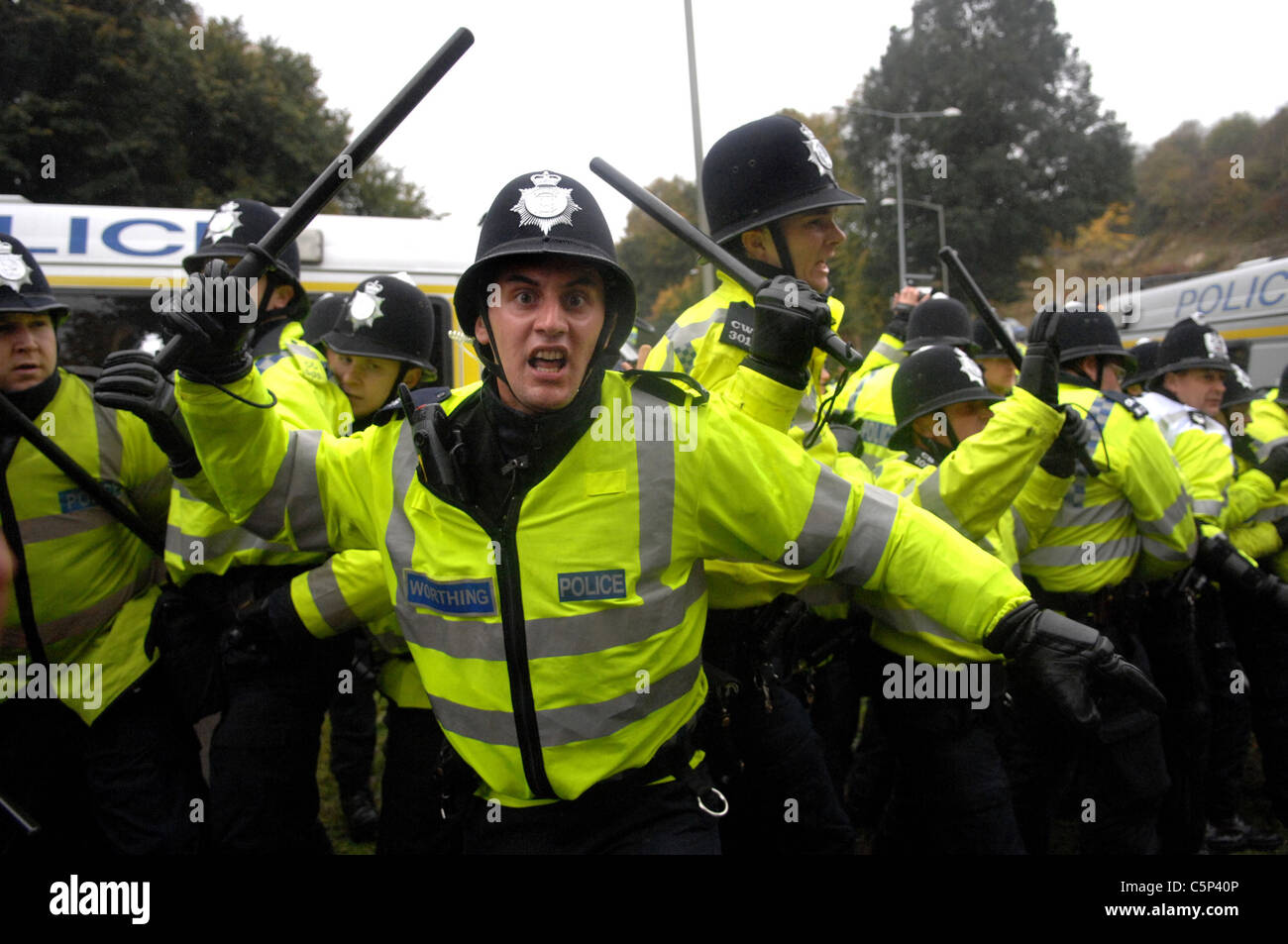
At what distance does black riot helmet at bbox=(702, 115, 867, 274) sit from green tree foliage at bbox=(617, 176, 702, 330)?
4945 cm

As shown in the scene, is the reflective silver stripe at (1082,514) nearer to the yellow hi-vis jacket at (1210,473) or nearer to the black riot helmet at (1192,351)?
the yellow hi-vis jacket at (1210,473)

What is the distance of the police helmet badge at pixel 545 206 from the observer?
2227 mm

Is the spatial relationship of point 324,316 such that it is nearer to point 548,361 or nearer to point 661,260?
point 548,361

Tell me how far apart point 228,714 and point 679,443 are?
2029mm

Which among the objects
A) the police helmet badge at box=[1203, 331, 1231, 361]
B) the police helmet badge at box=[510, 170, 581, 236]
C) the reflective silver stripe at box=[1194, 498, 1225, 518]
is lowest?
the reflective silver stripe at box=[1194, 498, 1225, 518]

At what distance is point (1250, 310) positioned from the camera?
336 inches

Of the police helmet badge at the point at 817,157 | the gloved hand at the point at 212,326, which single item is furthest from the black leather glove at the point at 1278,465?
the gloved hand at the point at 212,326

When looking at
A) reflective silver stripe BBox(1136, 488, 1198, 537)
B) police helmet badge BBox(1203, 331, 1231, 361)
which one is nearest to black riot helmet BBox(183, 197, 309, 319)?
reflective silver stripe BBox(1136, 488, 1198, 537)

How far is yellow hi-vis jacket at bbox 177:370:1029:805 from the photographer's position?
83.4 inches

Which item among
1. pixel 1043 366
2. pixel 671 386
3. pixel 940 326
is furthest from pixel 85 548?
pixel 940 326

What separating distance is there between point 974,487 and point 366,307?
2.41 m

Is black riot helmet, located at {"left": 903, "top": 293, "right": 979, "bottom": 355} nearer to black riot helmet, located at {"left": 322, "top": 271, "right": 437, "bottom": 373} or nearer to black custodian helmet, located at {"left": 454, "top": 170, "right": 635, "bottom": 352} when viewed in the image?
black riot helmet, located at {"left": 322, "top": 271, "right": 437, "bottom": 373}
